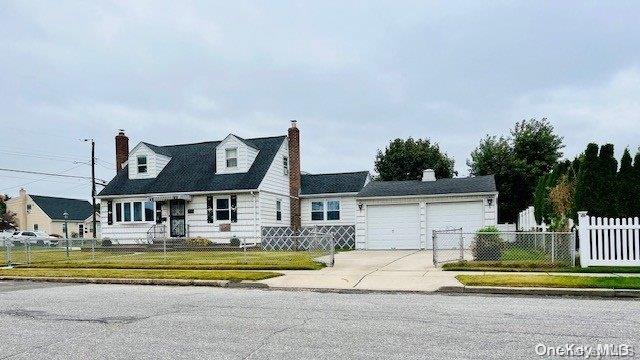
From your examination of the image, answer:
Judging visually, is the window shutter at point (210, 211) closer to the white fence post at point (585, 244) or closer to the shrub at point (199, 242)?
Answer: the shrub at point (199, 242)

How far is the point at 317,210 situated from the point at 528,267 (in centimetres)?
1996

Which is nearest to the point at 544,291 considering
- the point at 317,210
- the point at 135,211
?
the point at 317,210

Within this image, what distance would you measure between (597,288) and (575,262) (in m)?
4.69

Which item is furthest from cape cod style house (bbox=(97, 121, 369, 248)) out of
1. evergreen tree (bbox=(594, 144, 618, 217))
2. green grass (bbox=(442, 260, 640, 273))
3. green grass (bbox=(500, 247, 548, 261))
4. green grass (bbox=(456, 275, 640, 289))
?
green grass (bbox=(456, 275, 640, 289))

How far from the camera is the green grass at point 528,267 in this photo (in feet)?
48.9

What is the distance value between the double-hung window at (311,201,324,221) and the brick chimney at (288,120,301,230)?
3.21 feet

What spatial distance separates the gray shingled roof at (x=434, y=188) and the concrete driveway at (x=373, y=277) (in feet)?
30.0

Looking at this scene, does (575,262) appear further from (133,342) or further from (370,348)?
(133,342)

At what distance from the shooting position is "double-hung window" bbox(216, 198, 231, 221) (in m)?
31.4

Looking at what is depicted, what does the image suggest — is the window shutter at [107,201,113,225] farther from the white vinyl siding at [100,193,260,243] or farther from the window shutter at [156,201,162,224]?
the window shutter at [156,201,162,224]

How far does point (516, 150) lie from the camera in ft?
148

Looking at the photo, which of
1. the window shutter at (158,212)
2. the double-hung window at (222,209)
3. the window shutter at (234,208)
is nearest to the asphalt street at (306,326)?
the window shutter at (234,208)

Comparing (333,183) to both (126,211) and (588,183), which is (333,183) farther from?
(588,183)

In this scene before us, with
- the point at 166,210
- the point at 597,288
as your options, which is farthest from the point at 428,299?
the point at 166,210
